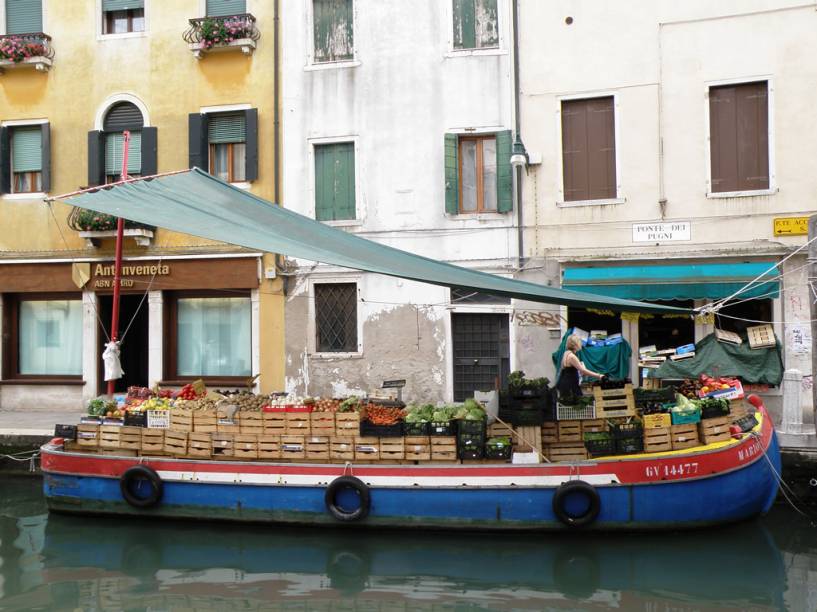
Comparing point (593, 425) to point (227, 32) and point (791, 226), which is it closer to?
point (791, 226)

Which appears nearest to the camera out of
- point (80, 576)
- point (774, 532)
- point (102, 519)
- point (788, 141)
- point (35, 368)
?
point (80, 576)

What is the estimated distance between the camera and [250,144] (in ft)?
50.4

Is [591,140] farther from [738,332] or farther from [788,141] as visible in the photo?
[738,332]

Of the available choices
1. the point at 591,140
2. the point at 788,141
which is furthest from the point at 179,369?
the point at 788,141

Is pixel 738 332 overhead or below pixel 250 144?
below

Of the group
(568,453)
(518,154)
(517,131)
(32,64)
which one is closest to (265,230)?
(568,453)

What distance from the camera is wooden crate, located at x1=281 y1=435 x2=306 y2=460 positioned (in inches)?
376

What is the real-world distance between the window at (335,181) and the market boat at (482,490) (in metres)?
6.82

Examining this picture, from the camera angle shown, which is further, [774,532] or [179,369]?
[179,369]

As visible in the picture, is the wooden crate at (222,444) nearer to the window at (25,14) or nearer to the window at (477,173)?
the window at (477,173)

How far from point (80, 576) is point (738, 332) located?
1075 cm

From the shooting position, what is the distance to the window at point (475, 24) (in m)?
14.7

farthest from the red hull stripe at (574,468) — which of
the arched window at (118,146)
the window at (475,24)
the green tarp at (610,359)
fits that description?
the window at (475,24)

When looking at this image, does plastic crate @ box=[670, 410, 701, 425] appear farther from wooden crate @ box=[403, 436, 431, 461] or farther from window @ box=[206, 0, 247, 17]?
window @ box=[206, 0, 247, 17]
